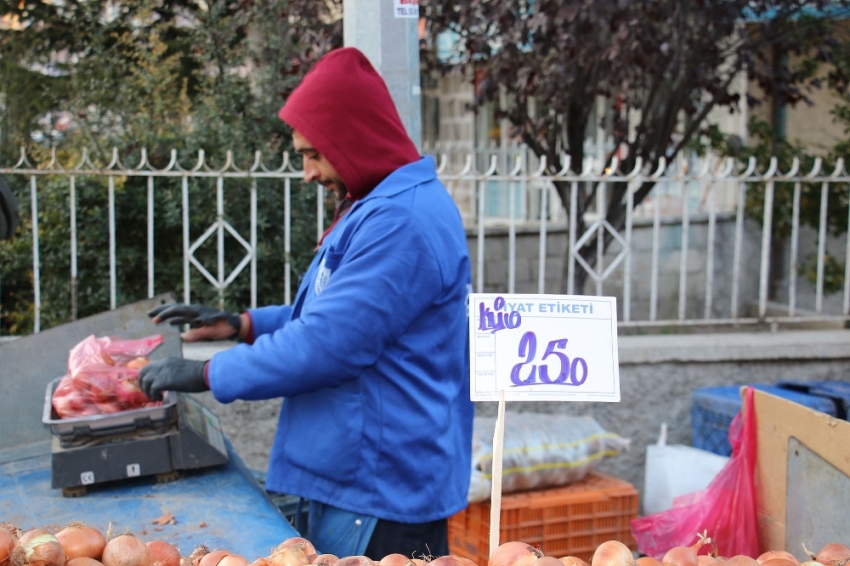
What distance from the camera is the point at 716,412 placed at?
168 inches

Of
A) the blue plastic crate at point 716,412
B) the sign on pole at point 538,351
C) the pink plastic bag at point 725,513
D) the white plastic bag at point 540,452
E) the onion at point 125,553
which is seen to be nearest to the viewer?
the onion at point 125,553

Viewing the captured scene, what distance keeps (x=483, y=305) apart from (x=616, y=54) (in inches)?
138

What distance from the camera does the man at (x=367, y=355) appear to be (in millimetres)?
2160

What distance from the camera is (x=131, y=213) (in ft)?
16.5

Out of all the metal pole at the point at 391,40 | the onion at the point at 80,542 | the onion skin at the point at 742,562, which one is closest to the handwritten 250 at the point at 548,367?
the onion skin at the point at 742,562

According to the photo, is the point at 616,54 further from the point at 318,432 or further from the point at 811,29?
the point at 318,432

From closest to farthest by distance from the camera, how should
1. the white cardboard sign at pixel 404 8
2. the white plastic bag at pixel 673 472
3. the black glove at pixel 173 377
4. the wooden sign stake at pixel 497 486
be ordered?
the wooden sign stake at pixel 497 486, the black glove at pixel 173 377, the white cardboard sign at pixel 404 8, the white plastic bag at pixel 673 472

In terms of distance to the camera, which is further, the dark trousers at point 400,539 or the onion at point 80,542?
the dark trousers at point 400,539

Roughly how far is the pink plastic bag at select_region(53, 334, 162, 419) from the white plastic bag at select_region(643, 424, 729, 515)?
2.68 metres

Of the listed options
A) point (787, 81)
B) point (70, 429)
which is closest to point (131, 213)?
point (70, 429)

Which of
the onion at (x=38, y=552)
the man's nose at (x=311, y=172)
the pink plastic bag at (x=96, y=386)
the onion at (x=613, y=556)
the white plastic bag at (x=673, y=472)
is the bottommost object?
the white plastic bag at (x=673, y=472)

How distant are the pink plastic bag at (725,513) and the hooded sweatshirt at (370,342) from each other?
1046 millimetres

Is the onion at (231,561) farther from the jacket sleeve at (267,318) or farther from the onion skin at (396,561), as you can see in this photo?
the jacket sleeve at (267,318)

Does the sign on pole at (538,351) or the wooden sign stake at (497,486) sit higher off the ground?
the sign on pole at (538,351)
